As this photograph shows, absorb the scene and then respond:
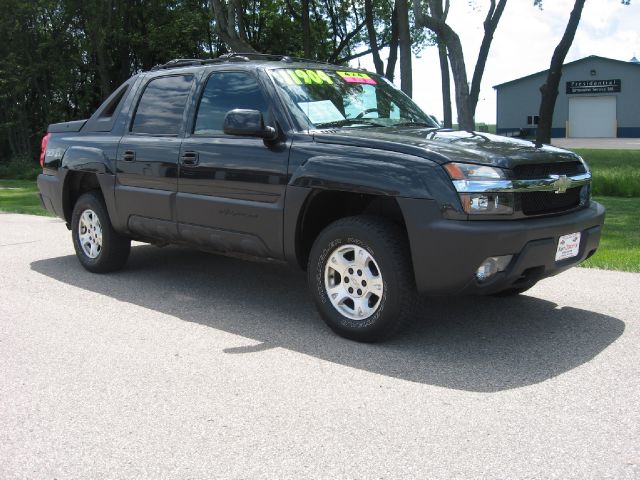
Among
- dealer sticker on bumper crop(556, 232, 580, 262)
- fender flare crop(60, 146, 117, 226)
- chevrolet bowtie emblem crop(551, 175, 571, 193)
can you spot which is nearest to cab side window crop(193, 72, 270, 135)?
fender flare crop(60, 146, 117, 226)

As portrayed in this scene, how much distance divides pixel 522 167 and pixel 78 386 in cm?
290

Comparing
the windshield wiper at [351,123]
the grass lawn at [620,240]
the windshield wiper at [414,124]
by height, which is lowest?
the grass lawn at [620,240]

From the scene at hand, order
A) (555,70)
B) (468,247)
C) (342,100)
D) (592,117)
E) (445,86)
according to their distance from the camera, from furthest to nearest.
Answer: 1. (592,117)
2. (445,86)
3. (555,70)
4. (342,100)
5. (468,247)

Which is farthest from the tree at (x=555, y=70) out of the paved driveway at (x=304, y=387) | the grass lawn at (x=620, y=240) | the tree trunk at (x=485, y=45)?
the paved driveway at (x=304, y=387)

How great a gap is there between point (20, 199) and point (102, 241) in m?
9.95

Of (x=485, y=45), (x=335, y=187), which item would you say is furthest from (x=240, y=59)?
(x=485, y=45)

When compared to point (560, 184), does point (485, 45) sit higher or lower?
higher

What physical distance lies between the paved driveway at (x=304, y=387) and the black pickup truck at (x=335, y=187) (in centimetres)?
44

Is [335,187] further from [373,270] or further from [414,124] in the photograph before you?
[414,124]

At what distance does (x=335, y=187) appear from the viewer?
4.75m

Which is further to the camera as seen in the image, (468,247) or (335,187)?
(335,187)

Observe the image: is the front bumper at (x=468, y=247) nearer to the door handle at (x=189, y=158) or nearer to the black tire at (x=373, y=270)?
the black tire at (x=373, y=270)

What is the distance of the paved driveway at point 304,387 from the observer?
318 centimetres

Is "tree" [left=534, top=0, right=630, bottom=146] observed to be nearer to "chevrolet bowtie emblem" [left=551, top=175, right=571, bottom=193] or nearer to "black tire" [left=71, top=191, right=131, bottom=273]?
"black tire" [left=71, top=191, right=131, bottom=273]
